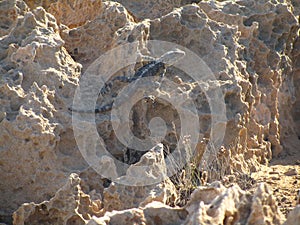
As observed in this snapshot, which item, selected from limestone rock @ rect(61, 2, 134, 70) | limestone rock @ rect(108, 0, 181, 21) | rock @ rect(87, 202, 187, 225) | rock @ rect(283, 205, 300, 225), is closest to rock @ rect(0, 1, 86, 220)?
limestone rock @ rect(61, 2, 134, 70)

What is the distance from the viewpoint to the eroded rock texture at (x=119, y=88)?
17.7 ft

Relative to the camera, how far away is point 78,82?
5949mm

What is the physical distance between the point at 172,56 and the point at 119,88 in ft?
2.09

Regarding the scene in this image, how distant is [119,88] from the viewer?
604 cm

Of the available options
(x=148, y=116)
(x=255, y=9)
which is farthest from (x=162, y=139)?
(x=255, y=9)

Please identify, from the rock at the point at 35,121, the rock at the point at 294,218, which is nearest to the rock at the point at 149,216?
the rock at the point at 294,218

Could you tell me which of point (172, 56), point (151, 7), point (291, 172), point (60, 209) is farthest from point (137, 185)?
point (151, 7)

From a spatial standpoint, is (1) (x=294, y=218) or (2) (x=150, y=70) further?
(2) (x=150, y=70)

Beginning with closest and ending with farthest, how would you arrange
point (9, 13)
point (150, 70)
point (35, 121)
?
point (35, 121) < point (150, 70) < point (9, 13)

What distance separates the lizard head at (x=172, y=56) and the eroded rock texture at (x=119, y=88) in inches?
4.8

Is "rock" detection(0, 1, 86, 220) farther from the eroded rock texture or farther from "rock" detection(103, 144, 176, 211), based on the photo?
"rock" detection(103, 144, 176, 211)

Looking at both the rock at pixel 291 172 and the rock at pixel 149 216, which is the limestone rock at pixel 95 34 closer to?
the rock at pixel 291 172

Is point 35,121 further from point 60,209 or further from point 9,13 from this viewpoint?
point 9,13

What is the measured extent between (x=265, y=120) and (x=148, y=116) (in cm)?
160
